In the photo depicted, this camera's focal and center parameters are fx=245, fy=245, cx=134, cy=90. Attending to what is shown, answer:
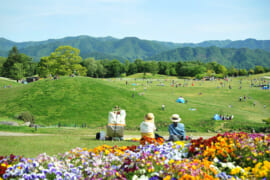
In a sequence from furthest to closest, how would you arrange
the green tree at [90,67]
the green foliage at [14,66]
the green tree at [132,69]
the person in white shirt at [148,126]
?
the green tree at [132,69] → the green tree at [90,67] → the green foliage at [14,66] → the person in white shirt at [148,126]

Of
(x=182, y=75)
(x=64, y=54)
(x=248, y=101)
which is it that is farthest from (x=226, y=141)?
(x=182, y=75)

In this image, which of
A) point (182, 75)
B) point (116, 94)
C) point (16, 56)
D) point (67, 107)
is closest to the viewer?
point (67, 107)

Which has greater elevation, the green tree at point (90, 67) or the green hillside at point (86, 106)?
the green tree at point (90, 67)

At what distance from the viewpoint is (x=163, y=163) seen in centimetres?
775

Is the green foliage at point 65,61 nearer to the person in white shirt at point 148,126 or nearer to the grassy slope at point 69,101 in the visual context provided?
the grassy slope at point 69,101

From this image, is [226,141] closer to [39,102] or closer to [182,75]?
[39,102]

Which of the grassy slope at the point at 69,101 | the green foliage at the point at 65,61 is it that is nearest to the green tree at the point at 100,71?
the green foliage at the point at 65,61

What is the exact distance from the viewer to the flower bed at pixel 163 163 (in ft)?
23.0

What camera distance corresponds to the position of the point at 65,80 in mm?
50188

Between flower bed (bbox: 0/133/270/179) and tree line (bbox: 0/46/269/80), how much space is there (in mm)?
55960

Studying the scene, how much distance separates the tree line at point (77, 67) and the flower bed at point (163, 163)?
5596 centimetres

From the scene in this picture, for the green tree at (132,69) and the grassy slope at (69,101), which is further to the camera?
the green tree at (132,69)

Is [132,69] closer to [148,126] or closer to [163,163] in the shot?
[148,126]

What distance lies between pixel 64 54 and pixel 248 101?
205ft
